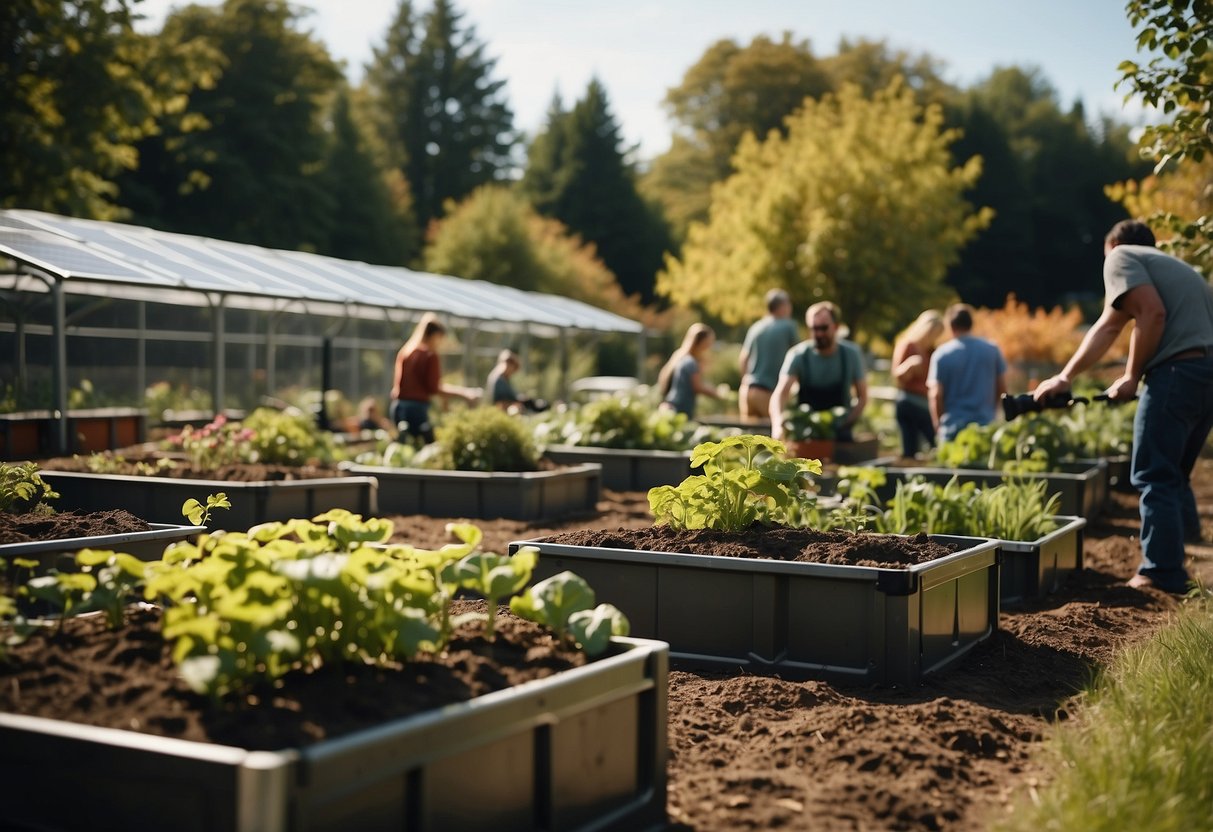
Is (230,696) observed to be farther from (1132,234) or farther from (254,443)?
(254,443)

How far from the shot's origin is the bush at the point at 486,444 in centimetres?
962

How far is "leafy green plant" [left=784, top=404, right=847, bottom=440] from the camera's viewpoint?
927cm

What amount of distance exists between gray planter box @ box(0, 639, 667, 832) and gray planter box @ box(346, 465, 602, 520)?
6320mm

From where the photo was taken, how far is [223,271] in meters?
14.7

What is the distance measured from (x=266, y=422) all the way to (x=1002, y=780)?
6.90 meters

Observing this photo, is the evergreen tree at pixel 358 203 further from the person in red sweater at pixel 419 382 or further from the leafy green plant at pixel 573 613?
the leafy green plant at pixel 573 613

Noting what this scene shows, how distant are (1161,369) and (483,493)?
5.09 meters

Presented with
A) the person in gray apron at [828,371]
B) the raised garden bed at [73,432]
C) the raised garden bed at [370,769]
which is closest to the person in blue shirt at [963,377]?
the person in gray apron at [828,371]

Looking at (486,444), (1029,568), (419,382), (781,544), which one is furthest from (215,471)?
(1029,568)

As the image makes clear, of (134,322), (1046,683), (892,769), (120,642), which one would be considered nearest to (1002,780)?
(892,769)

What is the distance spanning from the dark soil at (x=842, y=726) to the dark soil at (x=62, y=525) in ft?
5.60

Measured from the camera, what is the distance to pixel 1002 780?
10.4ft

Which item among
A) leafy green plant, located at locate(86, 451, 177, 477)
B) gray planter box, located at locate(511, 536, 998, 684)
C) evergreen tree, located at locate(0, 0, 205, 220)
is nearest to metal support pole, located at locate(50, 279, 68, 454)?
leafy green plant, located at locate(86, 451, 177, 477)

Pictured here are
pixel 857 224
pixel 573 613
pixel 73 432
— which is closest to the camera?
pixel 573 613
